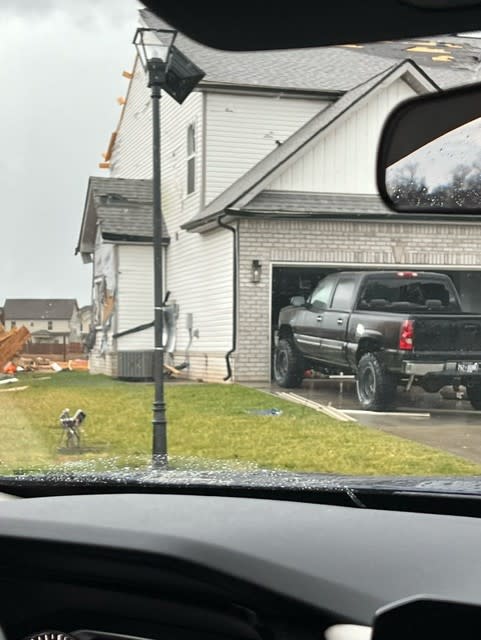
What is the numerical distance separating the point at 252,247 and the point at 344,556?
7.48 feet

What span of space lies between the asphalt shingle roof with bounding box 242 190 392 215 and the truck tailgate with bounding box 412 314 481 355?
1.40ft

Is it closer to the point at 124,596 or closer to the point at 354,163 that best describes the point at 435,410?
the point at 354,163

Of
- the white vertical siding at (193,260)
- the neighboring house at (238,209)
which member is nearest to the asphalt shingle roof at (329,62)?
the neighboring house at (238,209)

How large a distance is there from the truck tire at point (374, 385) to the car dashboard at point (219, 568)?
1.51 m

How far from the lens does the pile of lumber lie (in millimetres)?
2266

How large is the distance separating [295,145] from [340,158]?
0.13 metres

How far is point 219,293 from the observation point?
122 inches

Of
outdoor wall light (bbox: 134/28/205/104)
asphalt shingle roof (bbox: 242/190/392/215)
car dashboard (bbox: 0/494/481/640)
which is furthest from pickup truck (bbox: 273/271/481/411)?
car dashboard (bbox: 0/494/481/640)

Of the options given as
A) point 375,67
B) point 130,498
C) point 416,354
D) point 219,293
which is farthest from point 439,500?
point 219,293

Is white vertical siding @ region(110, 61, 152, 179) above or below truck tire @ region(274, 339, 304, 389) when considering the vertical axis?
above

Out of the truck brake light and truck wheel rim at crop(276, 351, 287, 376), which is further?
truck wheel rim at crop(276, 351, 287, 376)

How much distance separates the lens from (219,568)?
1.28 meters

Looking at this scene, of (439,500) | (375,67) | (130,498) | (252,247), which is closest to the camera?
(439,500)

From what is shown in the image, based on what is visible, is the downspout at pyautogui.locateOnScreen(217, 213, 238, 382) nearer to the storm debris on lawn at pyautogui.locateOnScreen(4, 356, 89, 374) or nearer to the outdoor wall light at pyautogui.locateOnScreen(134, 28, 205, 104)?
the storm debris on lawn at pyautogui.locateOnScreen(4, 356, 89, 374)
